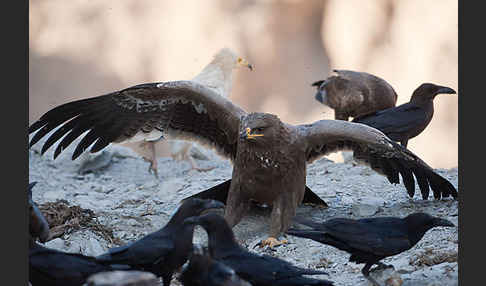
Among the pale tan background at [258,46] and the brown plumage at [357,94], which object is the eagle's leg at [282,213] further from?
the pale tan background at [258,46]

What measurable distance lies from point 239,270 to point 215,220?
34 cm

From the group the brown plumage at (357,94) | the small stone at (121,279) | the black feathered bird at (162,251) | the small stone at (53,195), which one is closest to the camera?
the small stone at (121,279)

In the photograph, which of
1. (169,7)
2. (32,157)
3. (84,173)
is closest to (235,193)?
(84,173)

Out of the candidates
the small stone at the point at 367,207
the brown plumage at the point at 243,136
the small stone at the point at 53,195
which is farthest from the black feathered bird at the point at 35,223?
the small stone at the point at 53,195

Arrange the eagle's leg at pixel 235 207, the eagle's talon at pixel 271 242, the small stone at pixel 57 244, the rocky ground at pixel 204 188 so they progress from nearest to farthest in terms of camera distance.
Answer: the rocky ground at pixel 204 188 < the small stone at pixel 57 244 < the eagle's talon at pixel 271 242 < the eagle's leg at pixel 235 207

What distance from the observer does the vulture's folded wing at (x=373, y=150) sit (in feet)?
18.5

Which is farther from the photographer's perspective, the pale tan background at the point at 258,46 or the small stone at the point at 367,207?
the pale tan background at the point at 258,46

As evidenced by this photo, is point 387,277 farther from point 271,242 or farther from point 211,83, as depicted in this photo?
point 211,83

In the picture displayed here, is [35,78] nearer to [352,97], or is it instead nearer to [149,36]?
[149,36]

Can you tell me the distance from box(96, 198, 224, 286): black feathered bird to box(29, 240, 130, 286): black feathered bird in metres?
0.09

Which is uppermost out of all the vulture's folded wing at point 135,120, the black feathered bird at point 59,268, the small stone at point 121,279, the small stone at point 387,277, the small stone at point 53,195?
the vulture's folded wing at point 135,120

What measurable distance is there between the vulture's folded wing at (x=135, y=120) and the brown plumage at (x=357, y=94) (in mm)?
2542

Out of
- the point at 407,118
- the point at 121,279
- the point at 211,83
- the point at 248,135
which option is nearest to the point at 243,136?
the point at 248,135

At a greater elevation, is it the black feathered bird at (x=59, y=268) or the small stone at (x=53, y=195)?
the small stone at (x=53, y=195)
